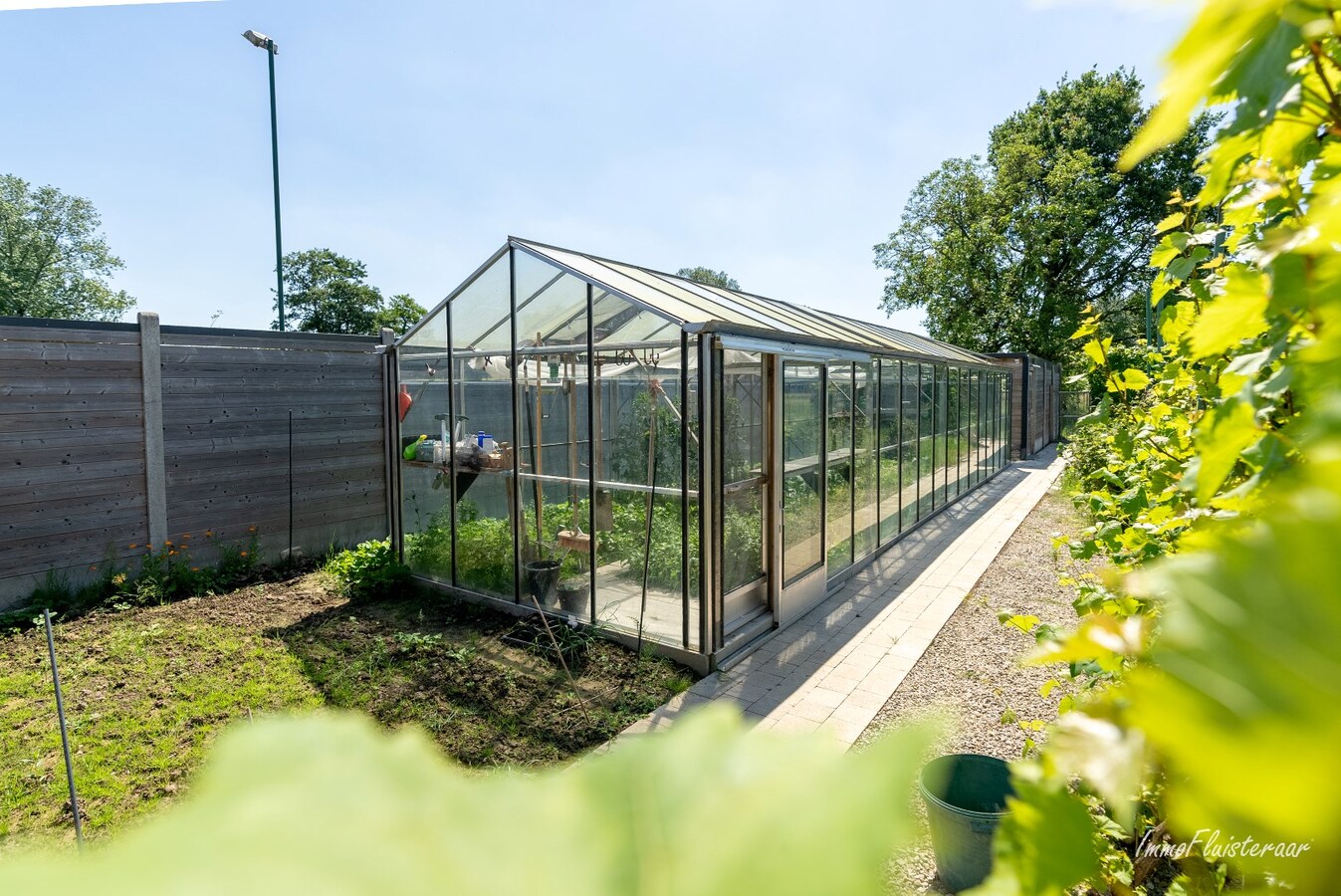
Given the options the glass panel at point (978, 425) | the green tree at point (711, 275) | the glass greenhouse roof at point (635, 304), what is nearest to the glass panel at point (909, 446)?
the glass greenhouse roof at point (635, 304)

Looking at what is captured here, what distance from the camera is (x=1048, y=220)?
2003cm

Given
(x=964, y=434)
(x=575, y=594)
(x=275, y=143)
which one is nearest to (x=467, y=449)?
(x=575, y=594)

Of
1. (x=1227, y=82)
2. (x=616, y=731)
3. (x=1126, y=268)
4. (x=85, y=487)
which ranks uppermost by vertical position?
(x=1126, y=268)

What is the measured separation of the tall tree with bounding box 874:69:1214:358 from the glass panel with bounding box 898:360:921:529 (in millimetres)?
13797

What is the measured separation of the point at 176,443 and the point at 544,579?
4056 mm

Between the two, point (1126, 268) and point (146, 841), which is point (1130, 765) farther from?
point (1126, 268)

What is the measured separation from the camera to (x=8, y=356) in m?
5.66

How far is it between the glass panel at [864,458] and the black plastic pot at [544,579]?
336 centimetres

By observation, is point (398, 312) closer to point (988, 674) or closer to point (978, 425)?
point (978, 425)

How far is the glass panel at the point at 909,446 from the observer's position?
→ 873 cm

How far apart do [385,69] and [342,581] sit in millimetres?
9495

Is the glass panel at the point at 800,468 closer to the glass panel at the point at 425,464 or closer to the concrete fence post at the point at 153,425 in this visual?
the glass panel at the point at 425,464

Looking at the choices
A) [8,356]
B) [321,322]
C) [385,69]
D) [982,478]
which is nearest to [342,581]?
[8,356]

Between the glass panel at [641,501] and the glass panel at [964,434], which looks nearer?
the glass panel at [641,501]
